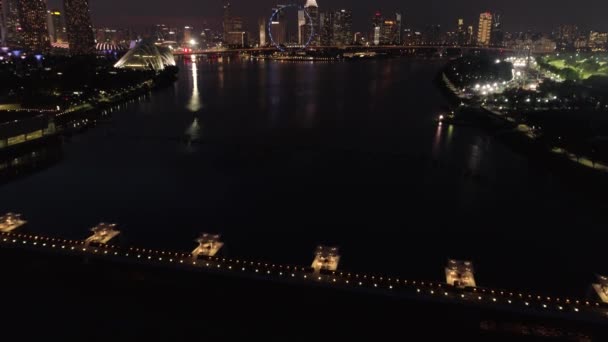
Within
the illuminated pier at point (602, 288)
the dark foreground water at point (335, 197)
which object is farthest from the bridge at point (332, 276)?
the dark foreground water at point (335, 197)

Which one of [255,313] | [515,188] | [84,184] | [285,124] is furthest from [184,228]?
[285,124]

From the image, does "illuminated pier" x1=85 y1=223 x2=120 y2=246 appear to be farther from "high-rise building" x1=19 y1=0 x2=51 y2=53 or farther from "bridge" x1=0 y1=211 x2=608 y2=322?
"high-rise building" x1=19 y1=0 x2=51 y2=53

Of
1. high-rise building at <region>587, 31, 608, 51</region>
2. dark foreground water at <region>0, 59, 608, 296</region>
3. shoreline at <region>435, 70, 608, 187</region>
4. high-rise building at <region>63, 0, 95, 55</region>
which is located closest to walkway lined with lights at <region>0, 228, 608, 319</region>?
dark foreground water at <region>0, 59, 608, 296</region>

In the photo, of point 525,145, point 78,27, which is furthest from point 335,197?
point 78,27

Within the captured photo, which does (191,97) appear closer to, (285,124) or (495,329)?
(285,124)

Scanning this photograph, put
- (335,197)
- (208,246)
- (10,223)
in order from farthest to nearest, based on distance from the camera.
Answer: (335,197) < (10,223) < (208,246)

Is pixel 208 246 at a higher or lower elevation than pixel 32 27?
lower

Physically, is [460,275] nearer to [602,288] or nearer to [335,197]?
[602,288]
